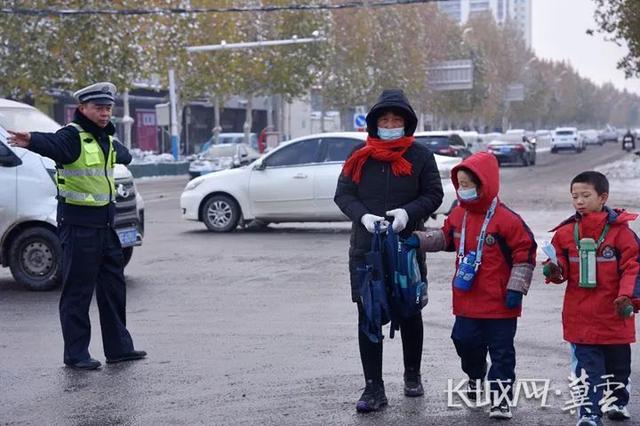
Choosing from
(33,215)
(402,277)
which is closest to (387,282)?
(402,277)

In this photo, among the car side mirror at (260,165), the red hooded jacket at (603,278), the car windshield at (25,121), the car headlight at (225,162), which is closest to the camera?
the red hooded jacket at (603,278)

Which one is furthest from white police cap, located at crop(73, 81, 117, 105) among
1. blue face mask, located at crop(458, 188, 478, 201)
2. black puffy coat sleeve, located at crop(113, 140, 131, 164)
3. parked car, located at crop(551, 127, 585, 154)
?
parked car, located at crop(551, 127, 585, 154)

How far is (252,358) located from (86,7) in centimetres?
3055

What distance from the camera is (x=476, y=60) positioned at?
313 feet

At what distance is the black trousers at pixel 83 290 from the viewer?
8258 millimetres

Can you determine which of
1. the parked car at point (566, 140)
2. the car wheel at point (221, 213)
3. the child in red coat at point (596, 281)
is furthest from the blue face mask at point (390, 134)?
the parked car at point (566, 140)

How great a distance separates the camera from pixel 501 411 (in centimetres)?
660

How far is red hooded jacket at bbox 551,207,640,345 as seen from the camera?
621 centimetres

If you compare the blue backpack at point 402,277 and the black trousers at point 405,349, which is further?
the black trousers at point 405,349

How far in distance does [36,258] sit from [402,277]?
668 centimetres

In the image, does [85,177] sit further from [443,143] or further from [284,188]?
[443,143]

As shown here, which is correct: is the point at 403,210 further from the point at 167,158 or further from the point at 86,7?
the point at 167,158

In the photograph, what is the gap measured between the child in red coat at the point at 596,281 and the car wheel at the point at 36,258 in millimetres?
7214

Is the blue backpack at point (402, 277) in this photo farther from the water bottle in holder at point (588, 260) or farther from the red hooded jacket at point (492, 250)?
the water bottle in holder at point (588, 260)
